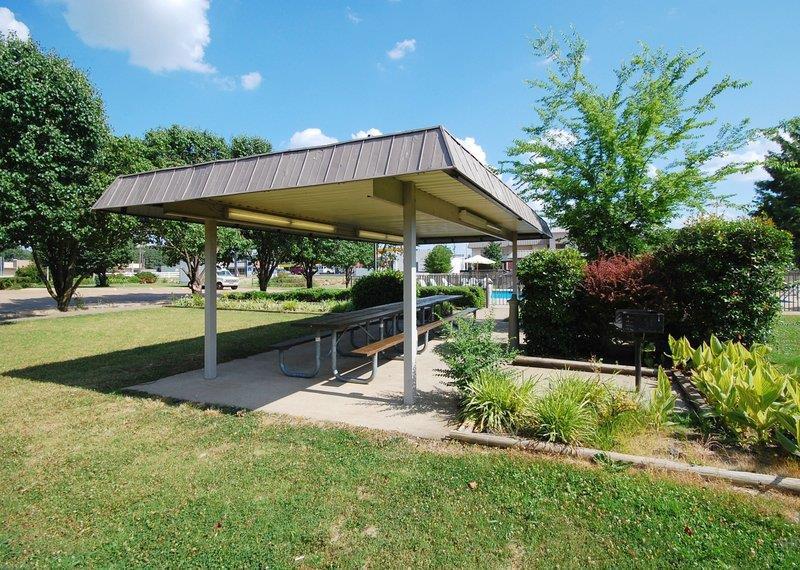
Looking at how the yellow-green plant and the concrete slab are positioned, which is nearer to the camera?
the yellow-green plant

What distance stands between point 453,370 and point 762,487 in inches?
104

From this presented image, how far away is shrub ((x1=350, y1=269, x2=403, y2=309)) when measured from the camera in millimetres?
13117

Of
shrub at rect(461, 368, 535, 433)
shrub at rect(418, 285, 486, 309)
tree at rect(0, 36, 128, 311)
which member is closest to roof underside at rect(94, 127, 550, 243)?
shrub at rect(461, 368, 535, 433)

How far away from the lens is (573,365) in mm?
6418

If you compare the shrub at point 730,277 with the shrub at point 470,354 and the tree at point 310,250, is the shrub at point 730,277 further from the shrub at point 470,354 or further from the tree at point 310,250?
the tree at point 310,250

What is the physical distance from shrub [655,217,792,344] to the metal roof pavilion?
251 cm

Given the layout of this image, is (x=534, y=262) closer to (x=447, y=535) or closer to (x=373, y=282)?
(x=447, y=535)

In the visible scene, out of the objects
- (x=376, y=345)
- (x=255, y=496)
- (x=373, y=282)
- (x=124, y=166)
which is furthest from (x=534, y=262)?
(x=124, y=166)

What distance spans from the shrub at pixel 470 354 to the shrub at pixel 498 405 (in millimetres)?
260

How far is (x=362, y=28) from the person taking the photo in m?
8.36

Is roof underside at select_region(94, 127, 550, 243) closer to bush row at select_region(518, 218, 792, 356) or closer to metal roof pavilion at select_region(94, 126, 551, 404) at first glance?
metal roof pavilion at select_region(94, 126, 551, 404)

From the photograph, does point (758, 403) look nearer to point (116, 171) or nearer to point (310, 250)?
point (116, 171)

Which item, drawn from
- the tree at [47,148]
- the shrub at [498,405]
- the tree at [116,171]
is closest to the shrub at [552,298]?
the shrub at [498,405]

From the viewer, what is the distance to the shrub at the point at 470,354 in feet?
14.7
